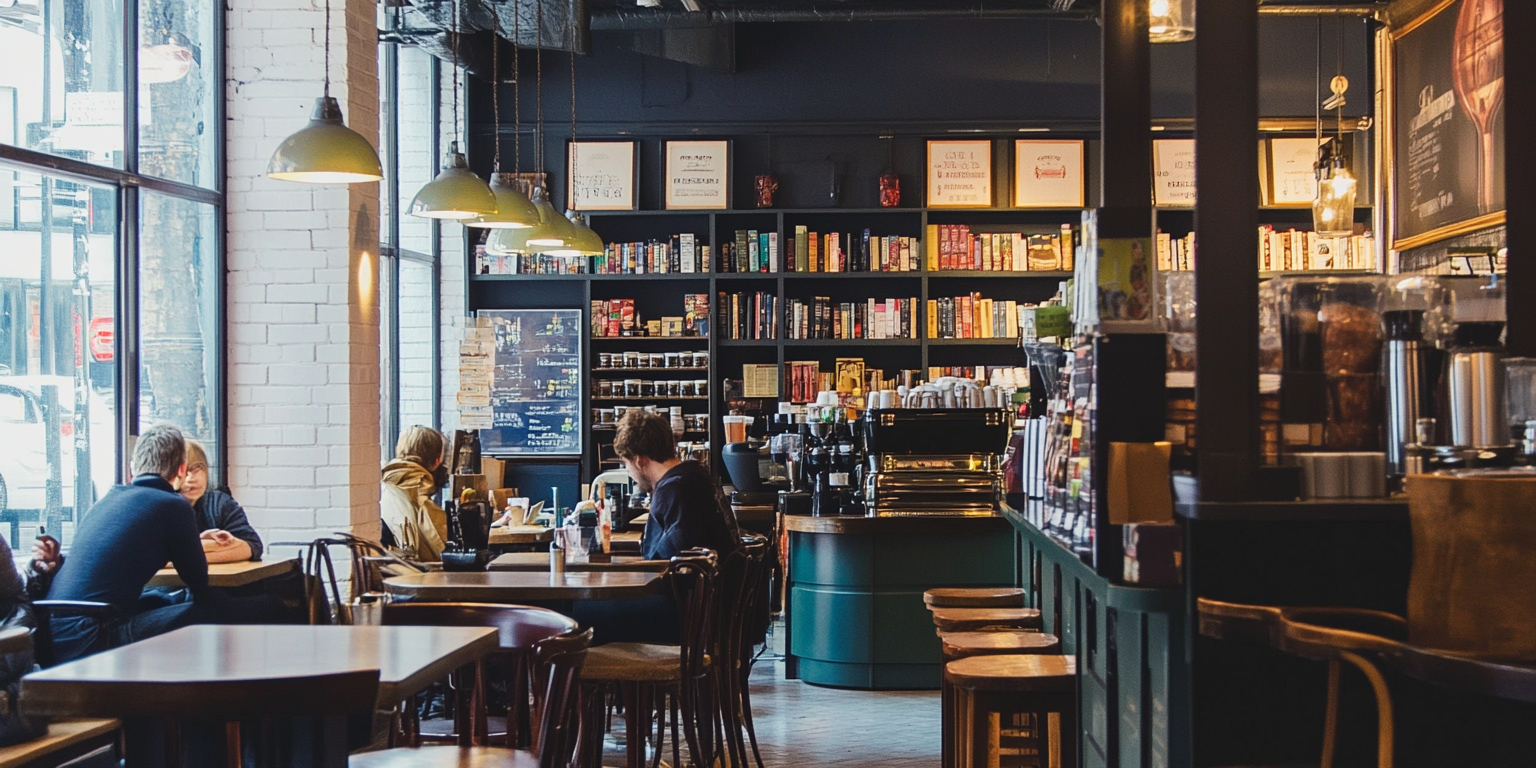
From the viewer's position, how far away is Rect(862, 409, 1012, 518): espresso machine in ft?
22.0

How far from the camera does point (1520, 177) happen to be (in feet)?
12.1

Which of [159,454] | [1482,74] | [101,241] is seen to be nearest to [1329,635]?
[159,454]

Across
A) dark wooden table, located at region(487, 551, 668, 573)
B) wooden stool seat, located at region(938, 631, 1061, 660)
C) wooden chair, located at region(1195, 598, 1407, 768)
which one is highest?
wooden chair, located at region(1195, 598, 1407, 768)

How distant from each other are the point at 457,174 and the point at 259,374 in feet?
5.25

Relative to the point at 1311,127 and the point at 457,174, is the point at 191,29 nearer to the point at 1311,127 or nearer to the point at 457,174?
the point at 457,174

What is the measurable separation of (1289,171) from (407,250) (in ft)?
19.6

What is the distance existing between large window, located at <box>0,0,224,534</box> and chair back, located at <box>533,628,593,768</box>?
3.19 meters

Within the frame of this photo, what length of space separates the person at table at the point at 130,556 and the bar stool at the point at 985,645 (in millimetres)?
2574

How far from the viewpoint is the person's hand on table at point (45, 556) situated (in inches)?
191

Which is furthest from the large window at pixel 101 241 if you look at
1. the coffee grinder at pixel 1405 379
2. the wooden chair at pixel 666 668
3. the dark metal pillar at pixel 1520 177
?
the dark metal pillar at pixel 1520 177

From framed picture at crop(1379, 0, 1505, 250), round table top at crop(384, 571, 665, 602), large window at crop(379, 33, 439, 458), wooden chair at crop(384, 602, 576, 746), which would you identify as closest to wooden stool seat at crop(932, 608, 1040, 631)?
round table top at crop(384, 571, 665, 602)

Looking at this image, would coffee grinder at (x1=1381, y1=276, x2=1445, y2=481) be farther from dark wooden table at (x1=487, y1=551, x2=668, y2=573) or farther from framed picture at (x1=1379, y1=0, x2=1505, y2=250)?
framed picture at (x1=1379, y1=0, x2=1505, y2=250)

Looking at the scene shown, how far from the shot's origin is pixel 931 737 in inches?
234

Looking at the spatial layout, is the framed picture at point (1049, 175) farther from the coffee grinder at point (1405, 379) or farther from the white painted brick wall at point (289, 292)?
the coffee grinder at point (1405, 379)
